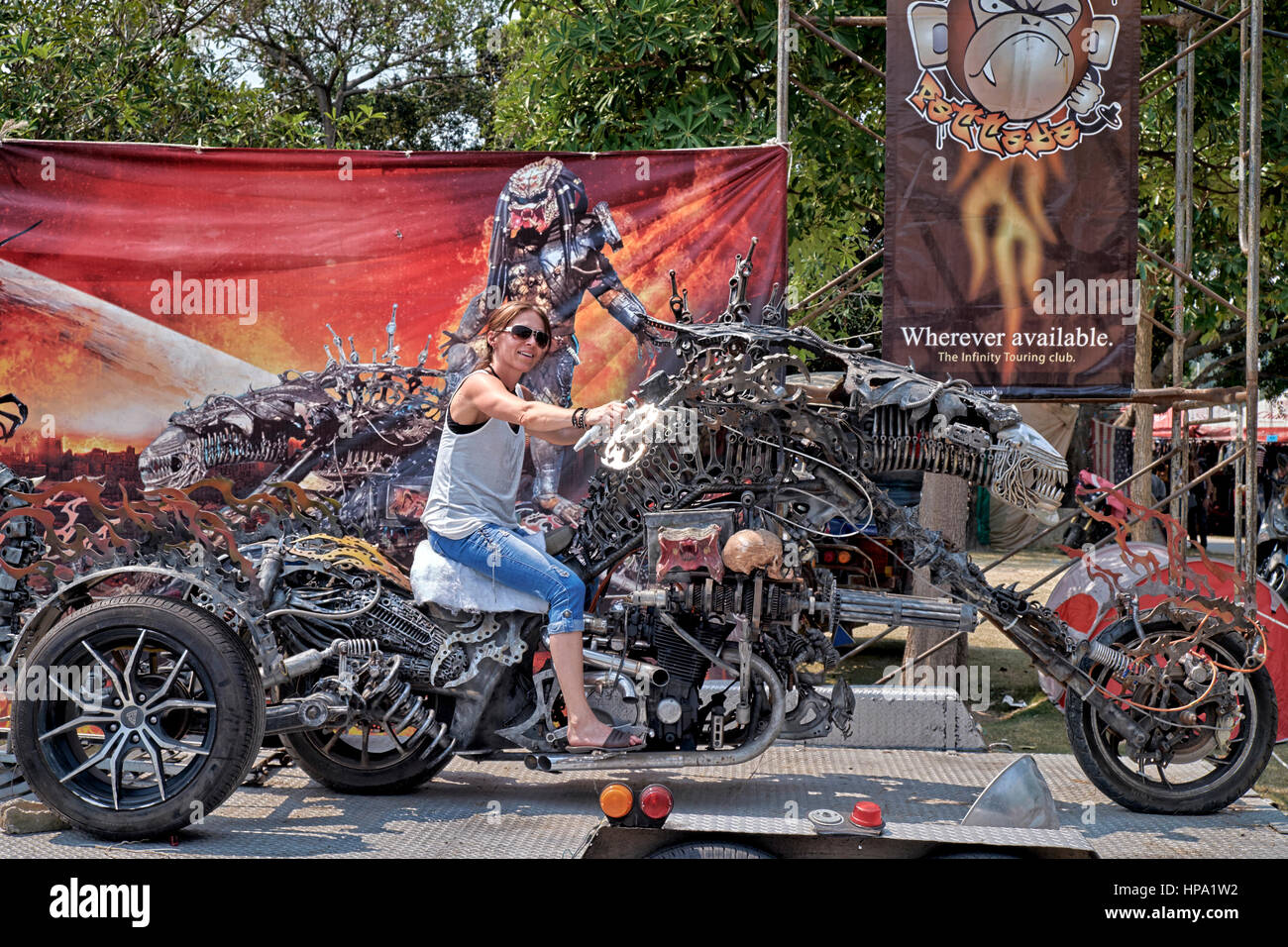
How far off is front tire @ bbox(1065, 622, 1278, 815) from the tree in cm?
1447

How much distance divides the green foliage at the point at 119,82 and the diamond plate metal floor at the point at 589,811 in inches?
265

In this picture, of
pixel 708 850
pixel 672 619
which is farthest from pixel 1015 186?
pixel 708 850

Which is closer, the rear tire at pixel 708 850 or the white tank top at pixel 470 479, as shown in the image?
the rear tire at pixel 708 850

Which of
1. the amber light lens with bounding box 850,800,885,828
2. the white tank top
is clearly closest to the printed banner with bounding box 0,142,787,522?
the white tank top

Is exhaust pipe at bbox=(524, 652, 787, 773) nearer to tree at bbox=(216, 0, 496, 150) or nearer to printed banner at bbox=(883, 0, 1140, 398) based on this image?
printed banner at bbox=(883, 0, 1140, 398)

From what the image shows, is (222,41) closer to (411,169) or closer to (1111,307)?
(411,169)

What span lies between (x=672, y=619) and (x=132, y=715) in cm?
212

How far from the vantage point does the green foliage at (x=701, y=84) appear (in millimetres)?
8414

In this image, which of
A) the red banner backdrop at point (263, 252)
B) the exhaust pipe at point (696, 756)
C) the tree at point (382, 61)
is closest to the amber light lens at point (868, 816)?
the exhaust pipe at point (696, 756)

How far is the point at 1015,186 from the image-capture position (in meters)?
6.81

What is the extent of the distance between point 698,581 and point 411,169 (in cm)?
322

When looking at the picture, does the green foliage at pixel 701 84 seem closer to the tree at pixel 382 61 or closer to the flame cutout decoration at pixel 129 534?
the flame cutout decoration at pixel 129 534

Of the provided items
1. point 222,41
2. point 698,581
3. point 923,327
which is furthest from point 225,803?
point 222,41

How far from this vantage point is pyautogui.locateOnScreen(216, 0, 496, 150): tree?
61.9ft
